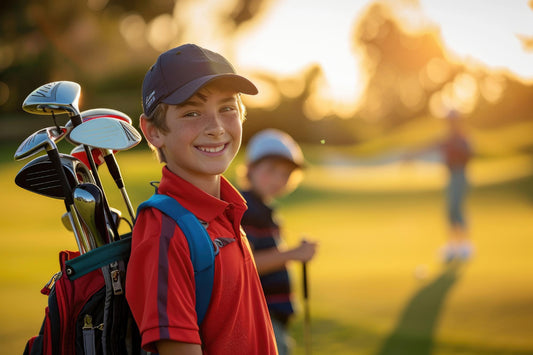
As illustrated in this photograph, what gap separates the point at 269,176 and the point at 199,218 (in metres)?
1.77

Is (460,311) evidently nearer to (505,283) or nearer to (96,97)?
(505,283)

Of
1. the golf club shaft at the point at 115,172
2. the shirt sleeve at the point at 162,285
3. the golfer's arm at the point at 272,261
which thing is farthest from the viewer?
the golfer's arm at the point at 272,261

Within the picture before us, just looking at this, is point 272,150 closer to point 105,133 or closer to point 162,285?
point 105,133

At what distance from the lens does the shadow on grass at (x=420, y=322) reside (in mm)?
4918

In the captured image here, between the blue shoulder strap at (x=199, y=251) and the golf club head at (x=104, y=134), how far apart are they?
0.19 meters

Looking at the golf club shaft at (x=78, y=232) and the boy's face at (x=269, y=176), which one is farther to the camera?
the boy's face at (x=269, y=176)

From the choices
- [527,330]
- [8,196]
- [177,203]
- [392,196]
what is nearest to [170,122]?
[177,203]

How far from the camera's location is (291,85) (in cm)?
2805

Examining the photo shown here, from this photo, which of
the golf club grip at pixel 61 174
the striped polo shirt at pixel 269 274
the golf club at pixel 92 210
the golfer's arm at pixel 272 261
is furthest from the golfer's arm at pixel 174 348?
the striped polo shirt at pixel 269 274

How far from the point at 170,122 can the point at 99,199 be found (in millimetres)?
279

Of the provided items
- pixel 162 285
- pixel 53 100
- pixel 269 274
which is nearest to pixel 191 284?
pixel 162 285

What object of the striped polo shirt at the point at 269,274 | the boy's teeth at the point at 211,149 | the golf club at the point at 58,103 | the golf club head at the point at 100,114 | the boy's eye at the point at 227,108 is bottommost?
the striped polo shirt at the point at 269,274

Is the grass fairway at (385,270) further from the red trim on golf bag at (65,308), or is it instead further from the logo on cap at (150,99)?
the logo on cap at (150,99)

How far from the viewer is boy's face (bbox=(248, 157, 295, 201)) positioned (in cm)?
333
